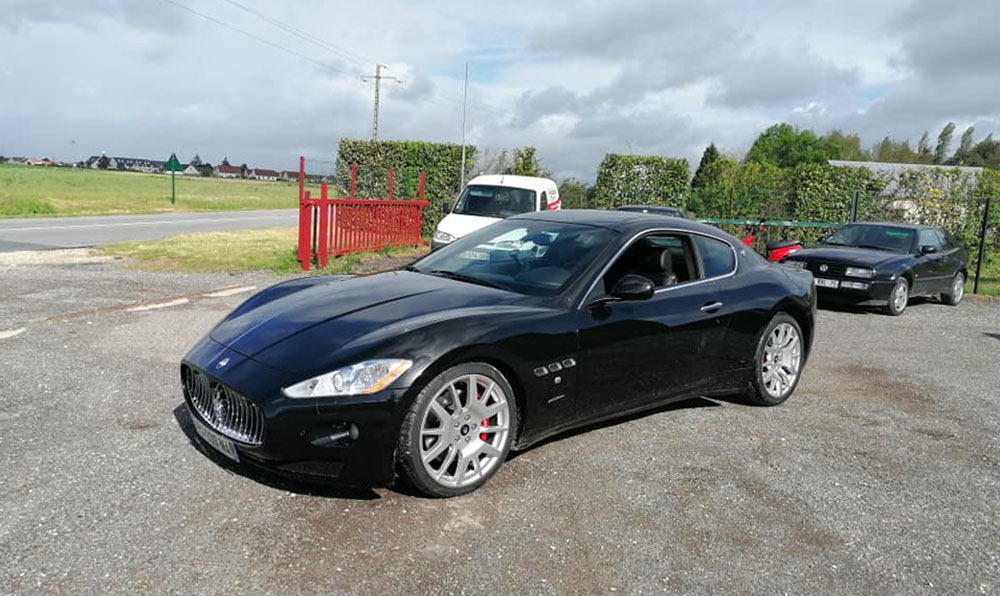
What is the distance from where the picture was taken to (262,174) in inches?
4828

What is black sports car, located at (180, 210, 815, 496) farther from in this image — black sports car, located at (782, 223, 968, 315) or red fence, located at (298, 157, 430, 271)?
red fence, located at (298, 157, 430, 271)

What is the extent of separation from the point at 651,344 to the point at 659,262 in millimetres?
626

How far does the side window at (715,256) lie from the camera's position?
5.29 m

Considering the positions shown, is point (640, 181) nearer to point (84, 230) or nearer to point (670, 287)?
point (84, 230)

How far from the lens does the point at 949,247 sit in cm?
1261

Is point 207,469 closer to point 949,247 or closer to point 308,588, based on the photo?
point 308,588

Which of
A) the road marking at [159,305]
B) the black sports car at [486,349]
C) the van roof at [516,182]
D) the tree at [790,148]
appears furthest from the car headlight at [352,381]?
the tree at [790,148]

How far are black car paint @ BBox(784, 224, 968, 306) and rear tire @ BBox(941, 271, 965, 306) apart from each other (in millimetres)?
137

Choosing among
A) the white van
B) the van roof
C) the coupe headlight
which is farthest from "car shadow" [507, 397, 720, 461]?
the van roof

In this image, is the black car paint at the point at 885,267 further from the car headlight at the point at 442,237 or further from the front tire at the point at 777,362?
the front tire at the point at 777,362

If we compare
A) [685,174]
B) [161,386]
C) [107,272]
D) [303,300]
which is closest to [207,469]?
[303,300]

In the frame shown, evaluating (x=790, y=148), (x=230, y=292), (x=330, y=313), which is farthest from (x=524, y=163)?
(x=790, y=148)

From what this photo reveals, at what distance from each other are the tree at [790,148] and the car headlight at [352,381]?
92407 mm

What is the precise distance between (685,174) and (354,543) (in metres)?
19.2
